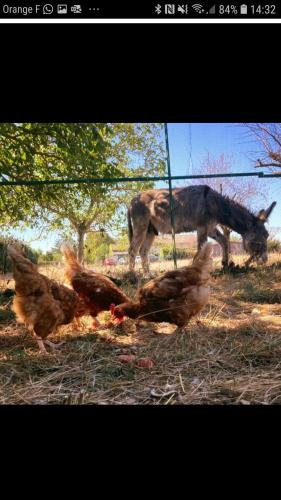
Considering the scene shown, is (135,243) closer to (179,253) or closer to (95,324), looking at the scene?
(179,253)

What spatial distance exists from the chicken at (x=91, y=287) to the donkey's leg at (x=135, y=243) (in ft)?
3.04

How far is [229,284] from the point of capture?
11.5ft

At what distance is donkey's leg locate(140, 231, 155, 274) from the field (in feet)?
1.49

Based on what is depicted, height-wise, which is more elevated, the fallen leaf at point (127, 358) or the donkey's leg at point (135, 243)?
the donkey's leg at point (135, 243)

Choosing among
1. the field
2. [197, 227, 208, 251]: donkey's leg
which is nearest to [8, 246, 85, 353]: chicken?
the field

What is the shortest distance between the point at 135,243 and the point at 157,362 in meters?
2.15

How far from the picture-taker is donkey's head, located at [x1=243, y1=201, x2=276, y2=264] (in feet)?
12.8

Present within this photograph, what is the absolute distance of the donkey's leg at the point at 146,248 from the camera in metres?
3.69

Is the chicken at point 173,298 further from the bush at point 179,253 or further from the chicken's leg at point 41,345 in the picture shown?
the chicken's leg at point 41,345
